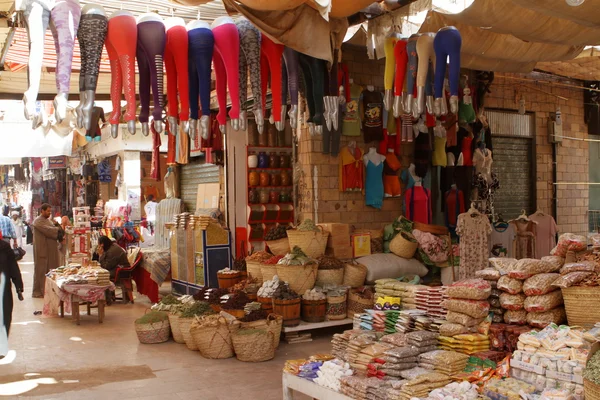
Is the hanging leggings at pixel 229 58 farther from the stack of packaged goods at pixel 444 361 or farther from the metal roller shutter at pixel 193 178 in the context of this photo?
the metal roller shutter at pixel 193 178

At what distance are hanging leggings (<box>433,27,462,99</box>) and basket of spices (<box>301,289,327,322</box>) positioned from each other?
10.8 feet

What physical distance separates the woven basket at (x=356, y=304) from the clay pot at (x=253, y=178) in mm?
2793

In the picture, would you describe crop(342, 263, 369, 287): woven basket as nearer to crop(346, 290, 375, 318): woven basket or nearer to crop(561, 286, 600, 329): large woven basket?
crop(346, 290, 375, 318): woven basket

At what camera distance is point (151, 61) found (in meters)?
4.81

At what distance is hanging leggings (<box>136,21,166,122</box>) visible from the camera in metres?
4.68

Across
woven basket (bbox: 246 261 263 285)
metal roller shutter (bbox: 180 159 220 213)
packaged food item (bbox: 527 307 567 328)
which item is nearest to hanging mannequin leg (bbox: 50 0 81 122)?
packaged food item (bbox: 527 307 567 328)

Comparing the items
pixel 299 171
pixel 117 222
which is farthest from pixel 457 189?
pixel 117 222

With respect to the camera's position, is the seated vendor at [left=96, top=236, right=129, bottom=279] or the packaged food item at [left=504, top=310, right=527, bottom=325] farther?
the seated vendor at [left=96, top=236, right=129, bottom=279]

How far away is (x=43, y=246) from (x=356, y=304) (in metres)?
6.71

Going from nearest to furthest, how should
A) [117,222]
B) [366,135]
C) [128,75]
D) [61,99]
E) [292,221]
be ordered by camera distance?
[61,99]
[128,75]
[366,135]
[292,221]
[117,222]

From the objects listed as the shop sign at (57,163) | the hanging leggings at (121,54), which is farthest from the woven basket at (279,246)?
the shop sign at (57,163)

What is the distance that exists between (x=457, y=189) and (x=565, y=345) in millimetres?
5693

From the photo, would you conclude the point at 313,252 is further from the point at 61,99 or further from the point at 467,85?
the point at 61,99

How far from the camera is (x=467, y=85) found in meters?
9.56
